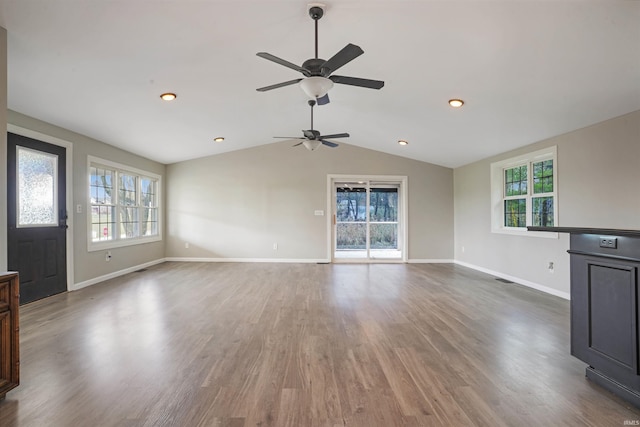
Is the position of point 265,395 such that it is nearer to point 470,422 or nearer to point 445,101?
point 470,422

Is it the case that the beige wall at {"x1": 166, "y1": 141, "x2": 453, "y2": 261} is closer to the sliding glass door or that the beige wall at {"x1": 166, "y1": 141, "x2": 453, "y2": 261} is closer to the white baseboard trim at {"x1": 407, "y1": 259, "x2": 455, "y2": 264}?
the white baseboard trim at {"x1": 407, "y1": 259, "x2": 455, "y2": 264}

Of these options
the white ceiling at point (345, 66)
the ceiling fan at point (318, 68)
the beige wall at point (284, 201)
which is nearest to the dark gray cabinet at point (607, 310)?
the white ceiling at point (345, 66)

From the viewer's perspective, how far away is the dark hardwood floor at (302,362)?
1771 mm

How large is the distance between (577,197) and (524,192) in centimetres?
114

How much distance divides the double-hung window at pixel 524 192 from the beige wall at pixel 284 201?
1.66 m

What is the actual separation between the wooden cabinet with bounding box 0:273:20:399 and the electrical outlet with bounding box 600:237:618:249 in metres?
3.67

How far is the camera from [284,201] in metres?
7.43

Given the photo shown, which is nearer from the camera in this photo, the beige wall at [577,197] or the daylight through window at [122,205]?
the beige wall at [577,197]

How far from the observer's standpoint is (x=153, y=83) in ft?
11.8

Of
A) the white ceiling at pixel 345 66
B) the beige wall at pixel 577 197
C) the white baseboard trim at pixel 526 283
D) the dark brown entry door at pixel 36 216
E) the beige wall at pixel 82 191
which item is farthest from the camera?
the white baseboard trim at pixel 526 283

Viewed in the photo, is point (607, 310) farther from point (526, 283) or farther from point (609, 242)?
point (526, 283)

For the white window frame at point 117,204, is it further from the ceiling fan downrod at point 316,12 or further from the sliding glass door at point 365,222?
the ceiling fan downrod at point 316,12

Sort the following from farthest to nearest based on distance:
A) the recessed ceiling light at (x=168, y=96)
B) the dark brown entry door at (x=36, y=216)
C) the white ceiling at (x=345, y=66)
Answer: the recessed ceiling light at (x=168, y=96), the dark brown entry door at (x=36, y=216), the white ceiling at (x=345, y=66)

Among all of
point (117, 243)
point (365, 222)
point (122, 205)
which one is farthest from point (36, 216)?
point (365, 222)
